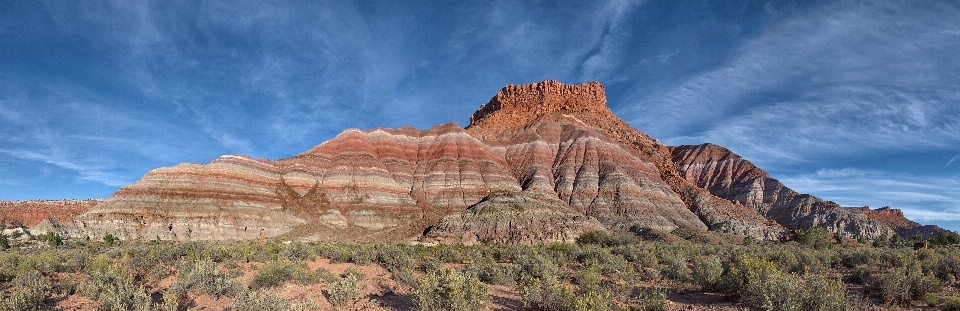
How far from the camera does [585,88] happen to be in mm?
113000

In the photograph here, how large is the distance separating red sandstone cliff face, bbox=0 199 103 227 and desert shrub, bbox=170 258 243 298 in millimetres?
83291

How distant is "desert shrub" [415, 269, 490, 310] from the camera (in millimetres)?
9273

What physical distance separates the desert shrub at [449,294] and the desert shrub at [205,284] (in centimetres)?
645

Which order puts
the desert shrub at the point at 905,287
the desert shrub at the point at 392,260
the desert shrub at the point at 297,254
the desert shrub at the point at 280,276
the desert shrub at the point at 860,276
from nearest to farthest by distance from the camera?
the desert shrub at the point at 905,287 → the desert shrub at the point at 280,276 → the desert shrub at the point at 860,276 → the desert shrub at the point at 392,260 → the desert shrub at the point at 297,254

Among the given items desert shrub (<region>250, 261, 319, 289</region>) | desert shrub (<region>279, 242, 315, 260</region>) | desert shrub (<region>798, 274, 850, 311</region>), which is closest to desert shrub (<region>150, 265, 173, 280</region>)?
desert shrub (<region>250, 261, 319, 289</region>)

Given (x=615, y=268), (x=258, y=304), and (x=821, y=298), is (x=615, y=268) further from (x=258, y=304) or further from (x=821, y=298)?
(x=258, y=304)

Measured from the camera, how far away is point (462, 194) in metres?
70.0

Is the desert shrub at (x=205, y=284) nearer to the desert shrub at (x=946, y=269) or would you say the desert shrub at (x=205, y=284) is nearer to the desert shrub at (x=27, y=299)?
the desert shrub at (x=27, y=299)

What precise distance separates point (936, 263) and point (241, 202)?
2508 inches

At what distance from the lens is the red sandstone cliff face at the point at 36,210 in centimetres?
7312

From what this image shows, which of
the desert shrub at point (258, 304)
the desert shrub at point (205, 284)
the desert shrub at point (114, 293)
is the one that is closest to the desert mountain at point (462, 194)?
the desert shrub at point (205, 284)

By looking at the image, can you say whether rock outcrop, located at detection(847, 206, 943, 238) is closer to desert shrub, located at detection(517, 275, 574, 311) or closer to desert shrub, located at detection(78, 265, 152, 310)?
desert shrub, located at detection(517, 275, 574, 311)

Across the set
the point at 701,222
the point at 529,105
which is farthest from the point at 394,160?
the point at 701,222

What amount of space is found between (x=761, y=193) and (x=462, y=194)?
6636 cm
